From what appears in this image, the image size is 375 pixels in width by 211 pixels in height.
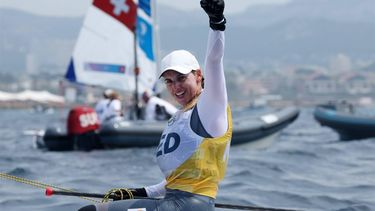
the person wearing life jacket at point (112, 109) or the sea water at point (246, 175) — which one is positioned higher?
the person wearing life jacket at point (112, 109)

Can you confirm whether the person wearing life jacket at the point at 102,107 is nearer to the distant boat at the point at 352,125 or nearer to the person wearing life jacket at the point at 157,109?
the person wearing life jacket at the point at 157,109

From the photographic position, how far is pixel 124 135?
1466cm

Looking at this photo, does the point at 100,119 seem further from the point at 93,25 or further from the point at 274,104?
the point at 274,104

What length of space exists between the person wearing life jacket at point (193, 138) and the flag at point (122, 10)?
51.4 feet

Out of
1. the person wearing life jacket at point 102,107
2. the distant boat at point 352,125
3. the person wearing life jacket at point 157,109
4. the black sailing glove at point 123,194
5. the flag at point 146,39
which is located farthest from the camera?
the flag at point 146,39

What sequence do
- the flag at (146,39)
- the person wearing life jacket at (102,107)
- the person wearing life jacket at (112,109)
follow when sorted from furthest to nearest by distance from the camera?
the flag at (146,39) < the person wearing life jacket at (102,107) < the person wearing life jacket at (112,109)

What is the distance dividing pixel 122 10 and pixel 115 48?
958 mm

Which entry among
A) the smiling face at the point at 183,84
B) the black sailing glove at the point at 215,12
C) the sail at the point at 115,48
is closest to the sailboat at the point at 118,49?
the sail at the point at 115,48

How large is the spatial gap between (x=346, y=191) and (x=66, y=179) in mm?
3439

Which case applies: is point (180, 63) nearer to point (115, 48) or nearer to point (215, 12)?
point (215, 12)

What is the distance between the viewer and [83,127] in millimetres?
14672

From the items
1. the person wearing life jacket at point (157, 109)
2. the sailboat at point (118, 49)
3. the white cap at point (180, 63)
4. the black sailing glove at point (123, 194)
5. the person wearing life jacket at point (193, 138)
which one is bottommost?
the black sailing glove at point (123, 194)

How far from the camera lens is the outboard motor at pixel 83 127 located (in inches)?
574

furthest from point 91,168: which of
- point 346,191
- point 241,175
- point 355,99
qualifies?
point 355,99
